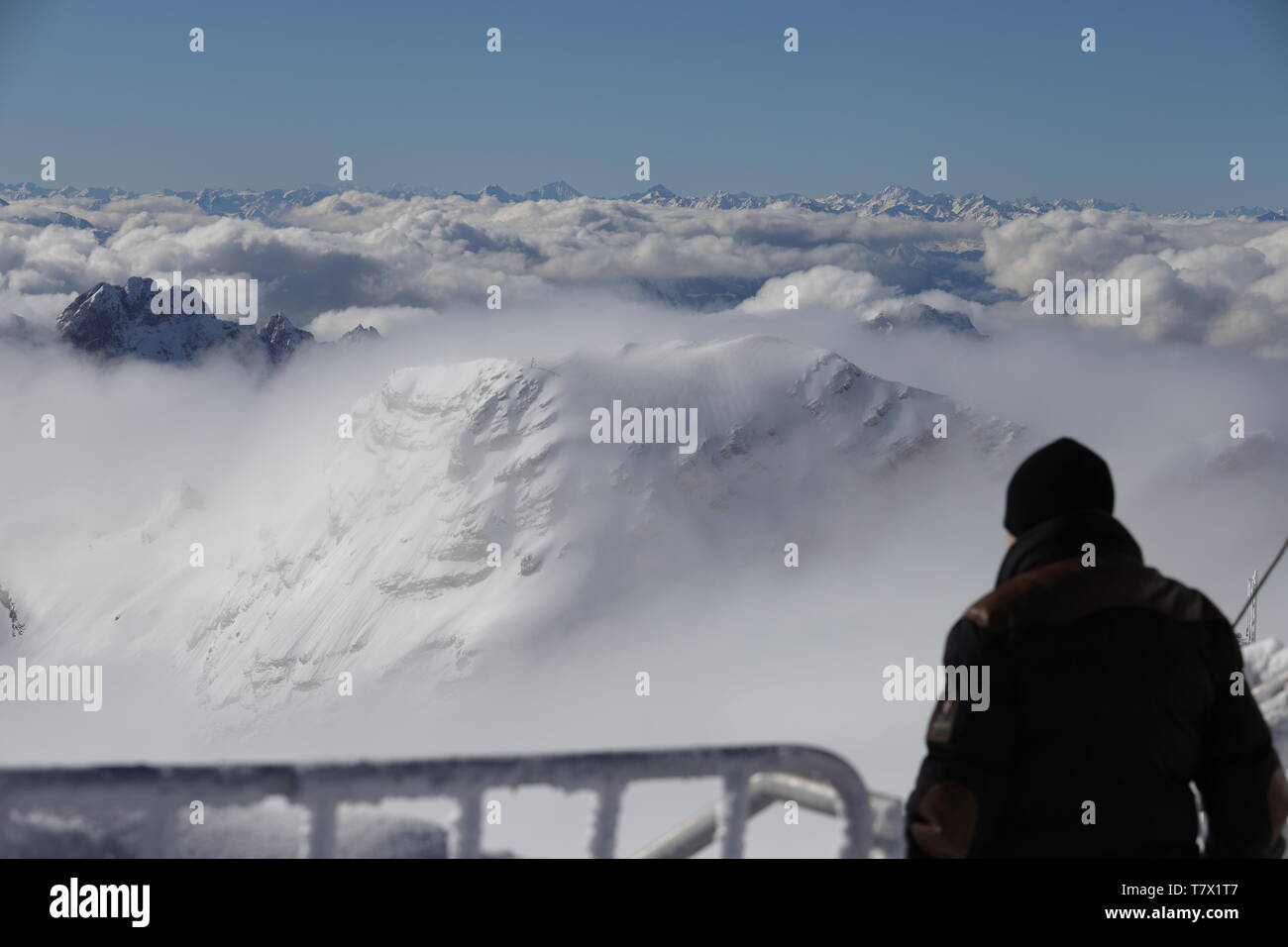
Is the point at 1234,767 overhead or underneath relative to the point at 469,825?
overhead

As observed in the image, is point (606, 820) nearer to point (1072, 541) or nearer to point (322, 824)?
point (322, 824)

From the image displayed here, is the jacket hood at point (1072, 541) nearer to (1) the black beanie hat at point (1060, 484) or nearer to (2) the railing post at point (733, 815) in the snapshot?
(1) the black beanie hat at point (1060, 484)

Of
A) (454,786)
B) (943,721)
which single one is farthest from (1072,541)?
(454,786)

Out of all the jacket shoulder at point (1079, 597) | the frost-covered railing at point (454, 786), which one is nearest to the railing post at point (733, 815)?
the frost-covered railing at point (454, 786)

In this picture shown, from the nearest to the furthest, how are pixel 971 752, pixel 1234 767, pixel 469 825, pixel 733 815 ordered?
pixel 971 752 < pixel 469 825 < pixel 1234 767 < pixel 733 815
